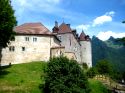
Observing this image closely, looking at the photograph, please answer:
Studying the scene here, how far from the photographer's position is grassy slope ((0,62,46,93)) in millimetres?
52881

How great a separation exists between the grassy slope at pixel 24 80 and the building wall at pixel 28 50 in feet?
17.8

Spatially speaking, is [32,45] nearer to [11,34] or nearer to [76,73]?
[11,34]

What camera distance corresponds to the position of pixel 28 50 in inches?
3226

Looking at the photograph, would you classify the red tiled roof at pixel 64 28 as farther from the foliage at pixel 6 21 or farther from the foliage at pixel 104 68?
the foliage at pixel 6 21

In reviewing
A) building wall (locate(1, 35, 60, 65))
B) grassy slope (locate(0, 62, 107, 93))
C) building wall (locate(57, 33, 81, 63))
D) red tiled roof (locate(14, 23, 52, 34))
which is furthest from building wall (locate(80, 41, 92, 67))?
grassy slope (locate(0, 62, 107, 93))

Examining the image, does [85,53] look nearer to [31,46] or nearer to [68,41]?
[68,41]

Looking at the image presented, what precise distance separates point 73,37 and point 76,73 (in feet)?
157

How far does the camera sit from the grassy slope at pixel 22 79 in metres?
52.9

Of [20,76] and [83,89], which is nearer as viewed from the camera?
[83,89]

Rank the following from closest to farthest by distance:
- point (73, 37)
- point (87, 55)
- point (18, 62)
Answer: point (18, 62)
point (73, 37)
point (87, 55)

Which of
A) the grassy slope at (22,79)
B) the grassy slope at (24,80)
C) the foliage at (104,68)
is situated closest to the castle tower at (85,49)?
the foliage at (104,68)

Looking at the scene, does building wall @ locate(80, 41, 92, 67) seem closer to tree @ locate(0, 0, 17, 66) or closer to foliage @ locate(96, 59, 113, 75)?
foliage @ locate(96, 59, 113, 75)

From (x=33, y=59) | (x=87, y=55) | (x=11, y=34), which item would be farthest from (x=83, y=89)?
(x=87, y=55)

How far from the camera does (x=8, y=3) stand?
6328cm
